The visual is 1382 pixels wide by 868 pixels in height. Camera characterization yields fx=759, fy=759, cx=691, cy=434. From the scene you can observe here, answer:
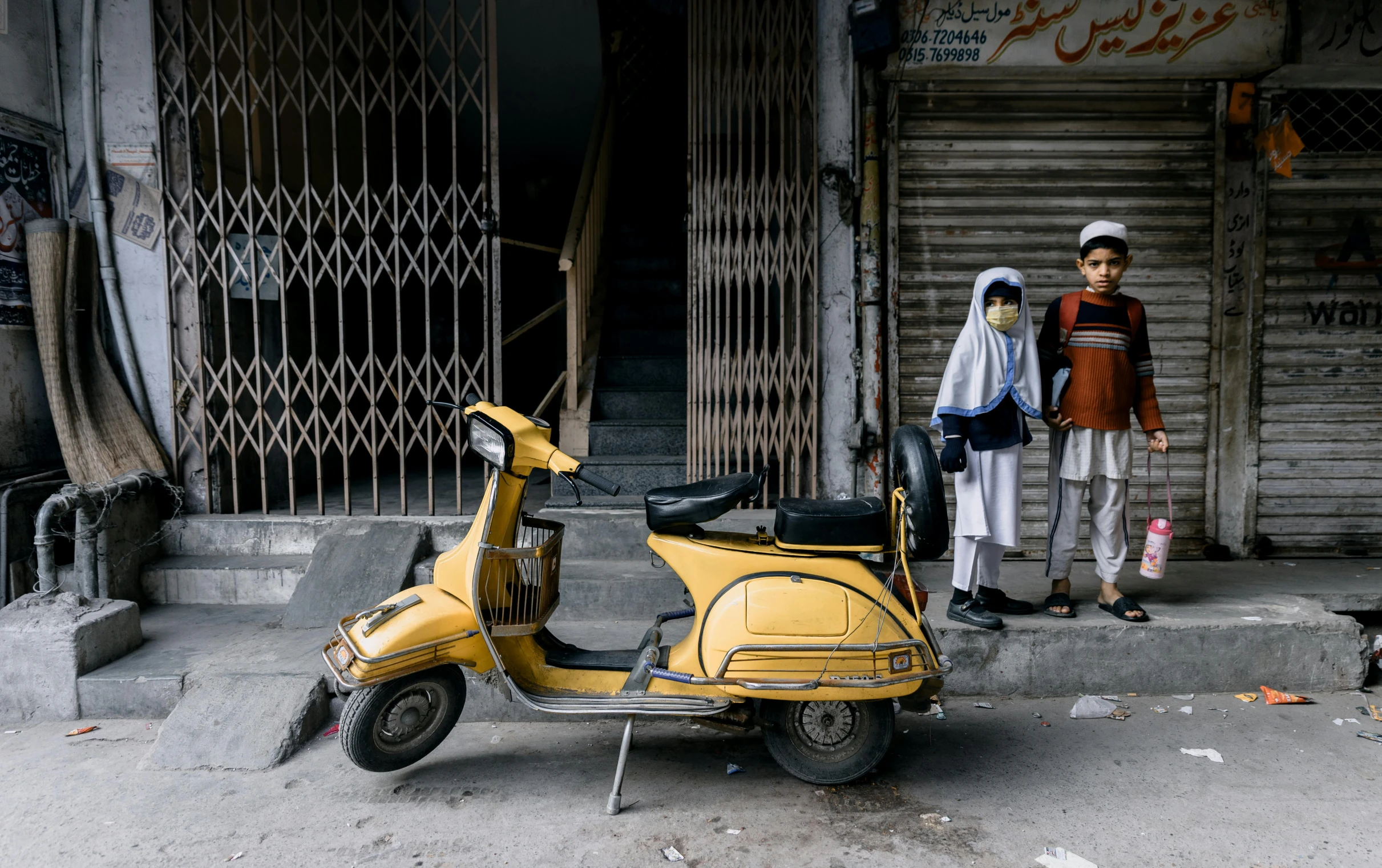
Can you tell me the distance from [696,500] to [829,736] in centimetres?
98

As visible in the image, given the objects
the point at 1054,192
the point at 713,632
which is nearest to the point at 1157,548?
the point at 713,632

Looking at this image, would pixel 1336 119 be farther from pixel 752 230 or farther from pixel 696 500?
pixel 696 500

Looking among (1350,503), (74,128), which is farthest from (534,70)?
(1350,503)

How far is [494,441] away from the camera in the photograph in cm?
272

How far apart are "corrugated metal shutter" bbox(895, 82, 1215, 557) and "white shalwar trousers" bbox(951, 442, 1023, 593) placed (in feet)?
4.84

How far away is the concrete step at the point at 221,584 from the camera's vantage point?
14.8 ft

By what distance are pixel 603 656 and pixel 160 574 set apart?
3198 millimetres

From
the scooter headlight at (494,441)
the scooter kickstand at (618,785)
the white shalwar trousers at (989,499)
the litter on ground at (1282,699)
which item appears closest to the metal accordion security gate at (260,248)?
the scooter headlight at (494,441)

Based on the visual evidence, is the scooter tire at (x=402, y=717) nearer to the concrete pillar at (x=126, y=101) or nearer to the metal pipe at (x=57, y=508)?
the metal pipe at (x=57, y=508)

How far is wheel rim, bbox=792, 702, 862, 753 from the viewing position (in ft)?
8.88

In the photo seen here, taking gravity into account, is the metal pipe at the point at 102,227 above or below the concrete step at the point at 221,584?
above

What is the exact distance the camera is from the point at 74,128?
15.3 feet

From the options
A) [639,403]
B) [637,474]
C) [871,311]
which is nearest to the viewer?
[871,311]

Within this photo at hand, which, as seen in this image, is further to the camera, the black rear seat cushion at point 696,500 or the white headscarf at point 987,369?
the white headscarf at point 987,369
